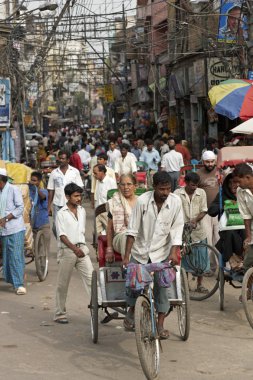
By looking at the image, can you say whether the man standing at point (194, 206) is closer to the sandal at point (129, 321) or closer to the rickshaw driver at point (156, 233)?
the rickshaw driver at point (156, 233)

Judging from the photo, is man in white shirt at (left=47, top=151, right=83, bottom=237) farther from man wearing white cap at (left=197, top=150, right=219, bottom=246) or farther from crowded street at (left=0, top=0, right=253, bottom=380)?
man wearing white cap at (left=197, top=150, right=219, bottom=246)

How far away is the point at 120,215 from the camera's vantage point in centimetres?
857

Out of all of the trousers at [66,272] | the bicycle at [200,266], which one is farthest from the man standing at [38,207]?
the trousers at [66,272]

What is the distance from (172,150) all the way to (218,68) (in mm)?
3936

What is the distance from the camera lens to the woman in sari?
8.23 meters

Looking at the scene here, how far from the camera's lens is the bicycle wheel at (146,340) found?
21.7 ft

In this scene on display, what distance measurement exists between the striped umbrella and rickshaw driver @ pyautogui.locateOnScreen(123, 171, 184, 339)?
22.7 ft

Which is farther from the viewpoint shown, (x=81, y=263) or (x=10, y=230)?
(x=10, y=230)

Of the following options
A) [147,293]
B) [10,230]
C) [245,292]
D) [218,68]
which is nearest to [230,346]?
[245,292]

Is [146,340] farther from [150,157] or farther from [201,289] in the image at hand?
[150,157]

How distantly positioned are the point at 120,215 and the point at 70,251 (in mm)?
891

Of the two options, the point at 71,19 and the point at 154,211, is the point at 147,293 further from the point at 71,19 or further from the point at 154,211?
the point at 71,19

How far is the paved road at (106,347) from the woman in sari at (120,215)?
91 centimetres

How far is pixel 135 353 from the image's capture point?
7.80m
